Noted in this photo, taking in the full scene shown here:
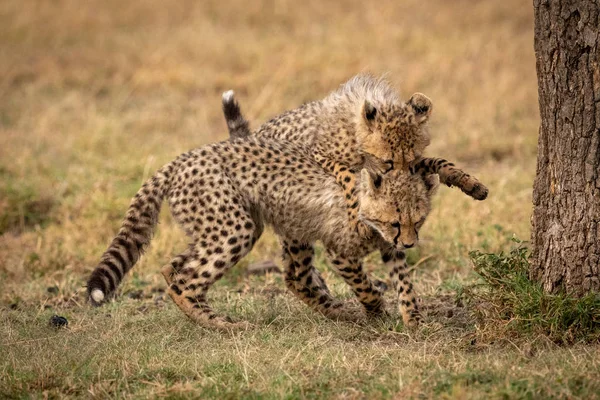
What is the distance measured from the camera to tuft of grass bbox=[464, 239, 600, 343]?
4.10 metres

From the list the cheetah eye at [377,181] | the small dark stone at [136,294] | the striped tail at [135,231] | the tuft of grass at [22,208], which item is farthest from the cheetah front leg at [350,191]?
the tuft of grass at [22,208]

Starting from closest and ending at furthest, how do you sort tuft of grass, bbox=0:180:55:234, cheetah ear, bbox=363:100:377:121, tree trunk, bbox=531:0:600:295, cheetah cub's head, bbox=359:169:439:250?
tree trunk, bbox=531:0:600:295 → cheetah cub's head, bbox=359:169:439:250 → cheetah ear, bbox=363:100:377:121 → tuft of grass, bbox=0:180:55:234

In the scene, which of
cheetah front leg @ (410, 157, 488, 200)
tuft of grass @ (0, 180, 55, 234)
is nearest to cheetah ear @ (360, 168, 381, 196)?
cheetah front leg @ (410, 157, 488, 200)

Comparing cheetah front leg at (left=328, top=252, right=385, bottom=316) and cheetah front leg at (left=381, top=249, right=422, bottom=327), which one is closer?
cheetah front leg at (left=381, top=249, right=422, bottom=327)

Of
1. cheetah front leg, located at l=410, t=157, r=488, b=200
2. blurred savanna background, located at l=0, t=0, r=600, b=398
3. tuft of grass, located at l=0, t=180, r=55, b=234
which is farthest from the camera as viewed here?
tuft of grass, located at l=0, t=180, r=55, b=234

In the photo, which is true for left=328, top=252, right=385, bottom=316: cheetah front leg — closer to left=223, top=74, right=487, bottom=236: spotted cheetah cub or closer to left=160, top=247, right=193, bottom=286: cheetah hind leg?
left=223, top=74, right=487, bottom=236: spotted cheetah cub

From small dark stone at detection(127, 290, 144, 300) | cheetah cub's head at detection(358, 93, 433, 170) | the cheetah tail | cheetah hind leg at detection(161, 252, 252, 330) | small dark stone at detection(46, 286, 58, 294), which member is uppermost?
cheetah cub's head at detection(358, 93, 433, 170)

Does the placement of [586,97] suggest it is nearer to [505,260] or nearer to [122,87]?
[505,260]

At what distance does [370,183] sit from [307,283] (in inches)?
31.9

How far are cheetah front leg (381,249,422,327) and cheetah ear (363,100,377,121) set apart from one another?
2.28ft

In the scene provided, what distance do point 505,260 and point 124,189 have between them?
3627 mm

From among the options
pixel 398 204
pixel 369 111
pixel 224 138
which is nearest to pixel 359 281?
pixel 398 204

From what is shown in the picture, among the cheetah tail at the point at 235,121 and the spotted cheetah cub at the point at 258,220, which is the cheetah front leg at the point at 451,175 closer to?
the spotted cheetah cub at the point at 258,220

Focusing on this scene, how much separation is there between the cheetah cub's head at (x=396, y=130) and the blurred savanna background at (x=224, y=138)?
832 mm
